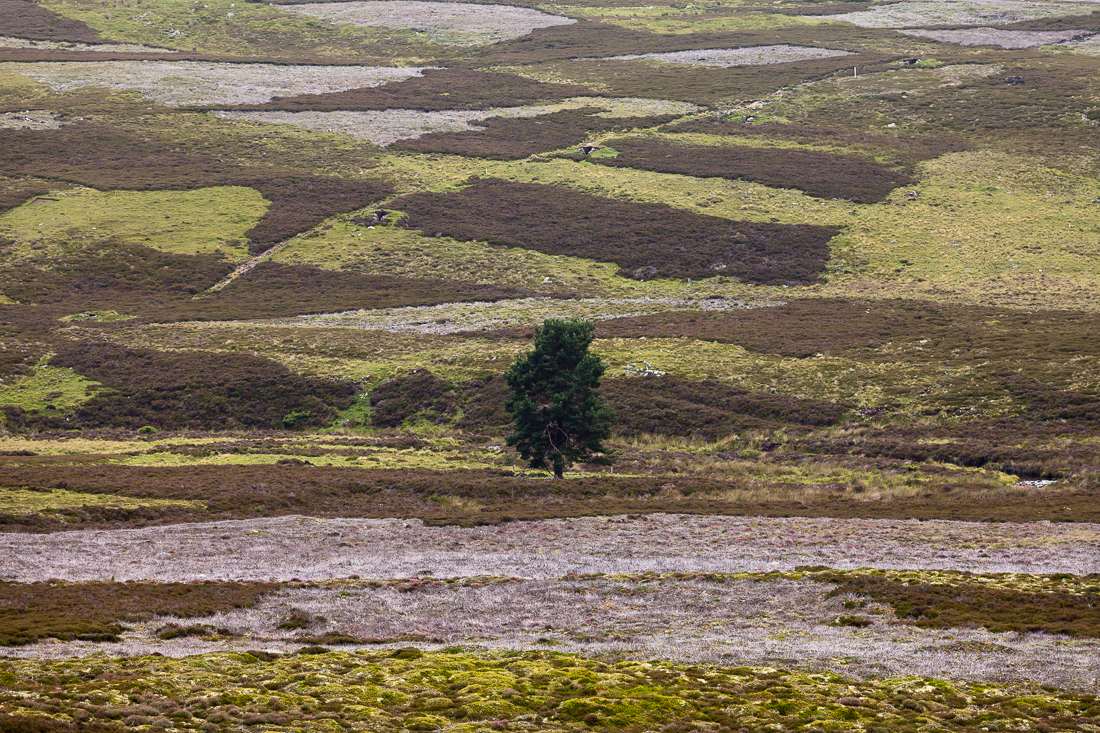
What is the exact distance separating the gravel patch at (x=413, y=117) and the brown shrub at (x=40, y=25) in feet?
188

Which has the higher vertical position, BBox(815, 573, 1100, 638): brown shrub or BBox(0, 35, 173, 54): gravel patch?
BBox(0, 35, 173, 54): gravel patch

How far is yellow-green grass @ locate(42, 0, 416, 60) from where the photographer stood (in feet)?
558

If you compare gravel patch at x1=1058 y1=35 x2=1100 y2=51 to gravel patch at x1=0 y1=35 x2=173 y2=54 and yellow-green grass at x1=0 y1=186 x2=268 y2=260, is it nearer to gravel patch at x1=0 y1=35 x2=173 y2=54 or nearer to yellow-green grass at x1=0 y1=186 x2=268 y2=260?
yellow-green grass at x1=0 y1=186 x2=268 y2=260

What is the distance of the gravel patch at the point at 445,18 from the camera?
179m

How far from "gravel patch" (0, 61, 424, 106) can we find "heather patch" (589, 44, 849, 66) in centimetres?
4482

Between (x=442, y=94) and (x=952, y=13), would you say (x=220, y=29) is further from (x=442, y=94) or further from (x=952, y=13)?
(x=952, y=13)

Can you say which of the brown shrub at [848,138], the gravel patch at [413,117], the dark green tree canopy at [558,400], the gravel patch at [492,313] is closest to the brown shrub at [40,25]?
the gravel patch at [413,117]

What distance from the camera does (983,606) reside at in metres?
23.4

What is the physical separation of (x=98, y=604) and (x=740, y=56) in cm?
15898

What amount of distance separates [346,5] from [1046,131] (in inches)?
5610

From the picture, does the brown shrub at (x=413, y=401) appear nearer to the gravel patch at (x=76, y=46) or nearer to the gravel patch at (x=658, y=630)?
the gravel patch at (x=658, y=630)

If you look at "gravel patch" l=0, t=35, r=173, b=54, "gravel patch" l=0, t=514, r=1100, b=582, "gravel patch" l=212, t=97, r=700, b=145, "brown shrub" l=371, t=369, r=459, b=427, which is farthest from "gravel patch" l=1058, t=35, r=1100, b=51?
"gravel patch" l=0, t=35, r=173, b=54

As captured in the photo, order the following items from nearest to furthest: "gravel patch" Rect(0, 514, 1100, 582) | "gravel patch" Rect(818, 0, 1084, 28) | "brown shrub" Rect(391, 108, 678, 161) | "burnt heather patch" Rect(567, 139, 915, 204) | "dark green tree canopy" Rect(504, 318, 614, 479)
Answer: "gravel patch" Rect(0, 514, 1100, 582) → "dark green tree canopy" Rect(504, 318, 614, 479) → "burnt heather patch" Rect(567, 139, 915, 204) → "brown shrub" Rect(391, 108, 678, 161) → "gravel patch" Rect(818, 0, 1084, 28)

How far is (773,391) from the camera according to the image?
5844 cm
